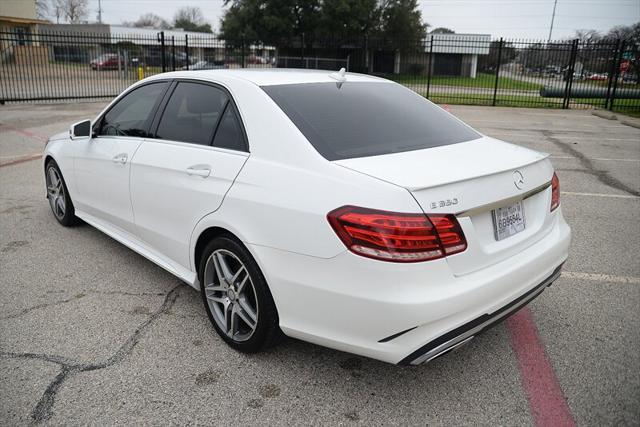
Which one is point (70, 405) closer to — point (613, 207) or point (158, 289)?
point (158, 289)

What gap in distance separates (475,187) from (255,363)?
1.53 meters

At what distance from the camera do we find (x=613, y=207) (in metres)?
6.06

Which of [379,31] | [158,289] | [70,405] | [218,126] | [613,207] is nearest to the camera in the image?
[70,405]

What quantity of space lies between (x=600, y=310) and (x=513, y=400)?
4.42 ft

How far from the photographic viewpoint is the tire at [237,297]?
2676mm

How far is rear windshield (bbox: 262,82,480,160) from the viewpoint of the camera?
271cm


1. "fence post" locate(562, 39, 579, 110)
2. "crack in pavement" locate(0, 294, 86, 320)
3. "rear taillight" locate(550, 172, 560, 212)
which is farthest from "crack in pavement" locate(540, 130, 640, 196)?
"fence post" locate(562, 39, 579, 110)

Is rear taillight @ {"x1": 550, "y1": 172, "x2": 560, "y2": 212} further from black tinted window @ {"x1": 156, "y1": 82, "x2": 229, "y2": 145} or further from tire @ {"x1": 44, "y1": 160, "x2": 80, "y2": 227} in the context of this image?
tire @ {"x1": 44, "y1": 160, "x2": 80, "y2": 227}

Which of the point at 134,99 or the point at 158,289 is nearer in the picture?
the point at 158,289

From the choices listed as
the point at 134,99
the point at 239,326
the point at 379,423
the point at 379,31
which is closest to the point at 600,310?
the point at 379,423

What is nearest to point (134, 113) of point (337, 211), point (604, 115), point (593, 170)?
point (337, 211)

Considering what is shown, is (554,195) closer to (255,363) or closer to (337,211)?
(337,211)

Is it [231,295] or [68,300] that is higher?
[231,295]

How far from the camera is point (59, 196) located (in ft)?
16.8
